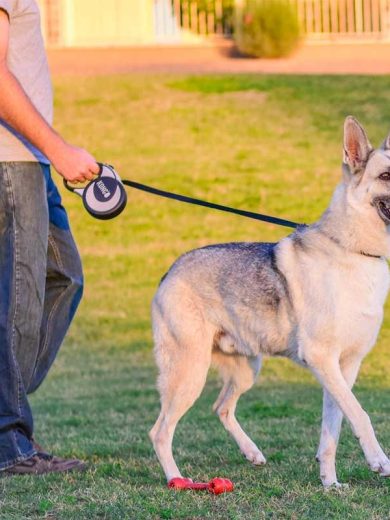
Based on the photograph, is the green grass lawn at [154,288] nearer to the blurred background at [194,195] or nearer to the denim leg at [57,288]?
the blurred background at [194,195]

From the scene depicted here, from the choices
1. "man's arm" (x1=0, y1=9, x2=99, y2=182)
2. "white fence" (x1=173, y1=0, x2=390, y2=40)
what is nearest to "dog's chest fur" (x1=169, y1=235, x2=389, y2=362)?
"man's arm" (x1=0, y1=9, x2=99, y2=182)

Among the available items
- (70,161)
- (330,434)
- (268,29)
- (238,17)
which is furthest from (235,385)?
(238,17)

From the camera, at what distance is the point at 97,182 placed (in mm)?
6246

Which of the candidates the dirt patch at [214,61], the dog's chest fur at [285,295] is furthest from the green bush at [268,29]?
the dog's chest fur at [285,295]

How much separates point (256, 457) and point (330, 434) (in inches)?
26.0

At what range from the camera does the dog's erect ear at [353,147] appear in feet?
19.7

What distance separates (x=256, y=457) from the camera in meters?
6.60

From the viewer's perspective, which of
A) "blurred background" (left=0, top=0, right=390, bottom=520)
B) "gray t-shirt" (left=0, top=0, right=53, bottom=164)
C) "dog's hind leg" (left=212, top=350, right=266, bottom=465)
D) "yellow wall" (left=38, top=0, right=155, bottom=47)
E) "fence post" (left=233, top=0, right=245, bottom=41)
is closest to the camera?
"blurred background" (left=0, top=0, right=390, bottom=520)

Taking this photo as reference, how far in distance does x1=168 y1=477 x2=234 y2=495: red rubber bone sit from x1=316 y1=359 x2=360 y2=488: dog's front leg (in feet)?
1.60

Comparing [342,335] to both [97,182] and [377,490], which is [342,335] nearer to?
[377,490]

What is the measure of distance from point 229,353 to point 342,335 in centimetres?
93

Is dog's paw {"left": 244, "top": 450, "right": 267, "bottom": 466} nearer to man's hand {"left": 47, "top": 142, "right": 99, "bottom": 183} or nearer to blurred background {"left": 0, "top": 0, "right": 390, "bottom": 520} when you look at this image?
blurred background {"left": 0, "top": 0, "right": 390, "bottom": 520}

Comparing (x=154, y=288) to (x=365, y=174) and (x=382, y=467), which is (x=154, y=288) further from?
(x=382, y=467)

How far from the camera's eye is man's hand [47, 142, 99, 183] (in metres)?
5.86
